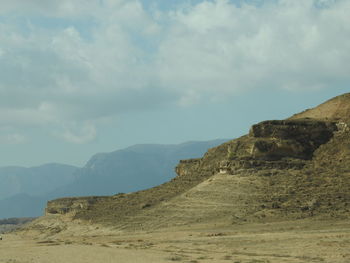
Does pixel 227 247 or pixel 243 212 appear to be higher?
pixel 243 212

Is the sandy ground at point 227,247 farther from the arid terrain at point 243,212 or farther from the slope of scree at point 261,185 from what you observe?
the slope of scree at point 261,185

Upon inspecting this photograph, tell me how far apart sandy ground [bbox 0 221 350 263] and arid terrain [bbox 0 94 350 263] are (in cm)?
5

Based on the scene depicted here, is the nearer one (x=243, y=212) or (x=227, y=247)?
(x=227, y=247)

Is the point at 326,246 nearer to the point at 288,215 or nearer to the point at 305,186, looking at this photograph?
the point at 288,215

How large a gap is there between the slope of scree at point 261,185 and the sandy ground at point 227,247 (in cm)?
355

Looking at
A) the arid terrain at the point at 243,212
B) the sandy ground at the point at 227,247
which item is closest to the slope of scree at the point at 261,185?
the arid terrain at the point at 243,212

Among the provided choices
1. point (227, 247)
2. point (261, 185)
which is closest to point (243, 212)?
point (261, 185)

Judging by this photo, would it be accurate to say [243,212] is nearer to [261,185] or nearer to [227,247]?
[261,185]

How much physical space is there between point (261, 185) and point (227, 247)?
55.1 ft

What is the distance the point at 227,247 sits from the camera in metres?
30.9

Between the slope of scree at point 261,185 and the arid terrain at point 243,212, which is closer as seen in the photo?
the arid terrain at point 243,212

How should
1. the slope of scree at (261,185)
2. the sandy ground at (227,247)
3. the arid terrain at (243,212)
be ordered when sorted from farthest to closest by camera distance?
the slope of scree at (261,185)
the arid terrain at (243,212)
the sandy ground at (227,247)

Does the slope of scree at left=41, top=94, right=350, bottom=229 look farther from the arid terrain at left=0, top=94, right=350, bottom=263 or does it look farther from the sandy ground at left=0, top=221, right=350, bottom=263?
the sandy ground at left=0, top=221, right=350, bottom=263

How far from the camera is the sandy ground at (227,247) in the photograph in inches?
1056
